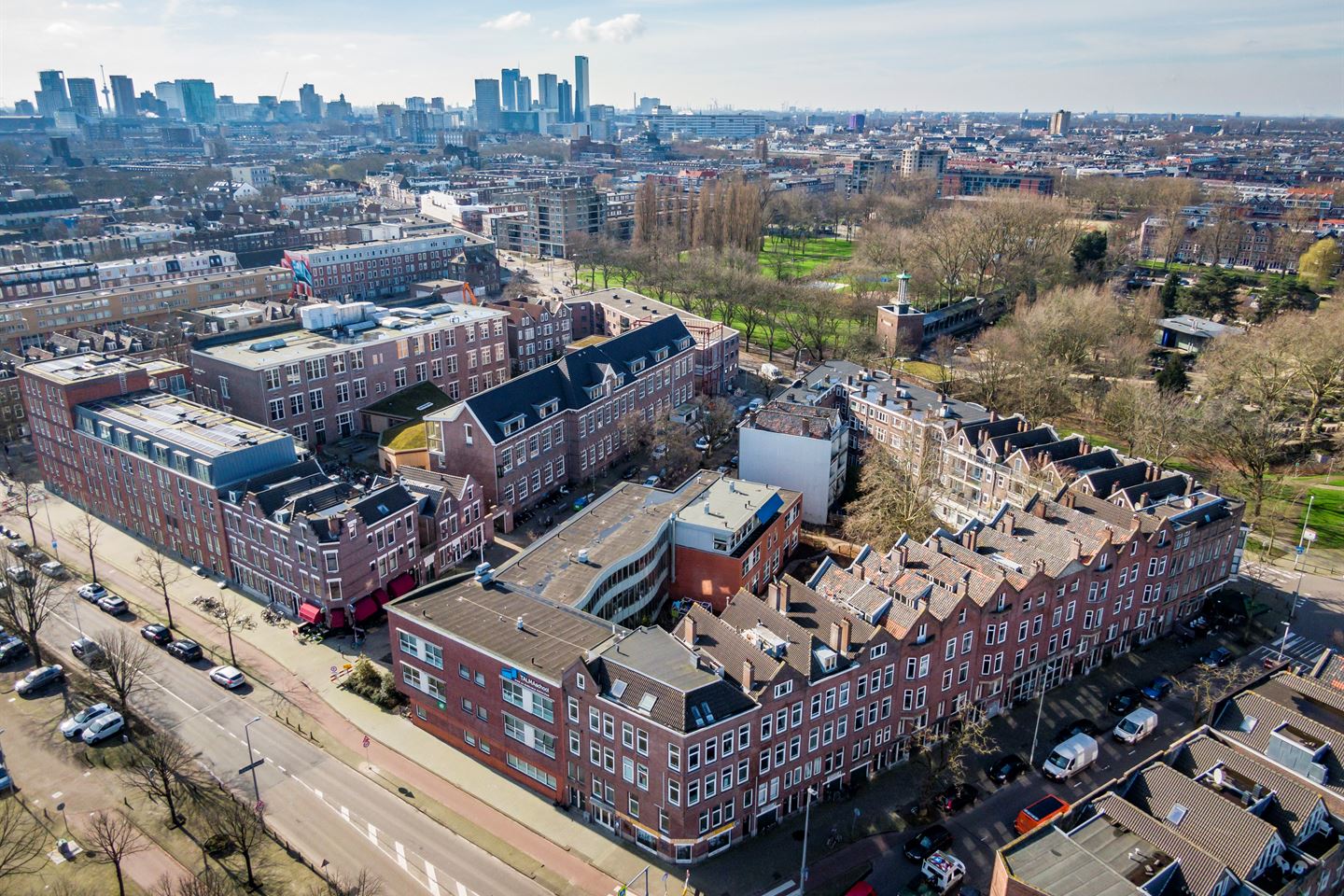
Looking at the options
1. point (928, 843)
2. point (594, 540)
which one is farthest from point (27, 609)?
point (928, 843)

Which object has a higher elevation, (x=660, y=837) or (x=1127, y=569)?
(x=1127, y=569)

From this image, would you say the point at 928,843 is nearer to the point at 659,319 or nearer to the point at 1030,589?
the point at 1030,589

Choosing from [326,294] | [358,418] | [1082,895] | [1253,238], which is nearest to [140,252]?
[326,294]

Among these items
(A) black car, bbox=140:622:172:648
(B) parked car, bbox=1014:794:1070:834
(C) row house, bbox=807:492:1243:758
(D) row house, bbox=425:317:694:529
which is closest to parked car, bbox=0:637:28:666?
(A) black car, bbox=140:622:172:648

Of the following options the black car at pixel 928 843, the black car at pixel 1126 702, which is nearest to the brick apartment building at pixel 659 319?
the black car at pixel 1126 702

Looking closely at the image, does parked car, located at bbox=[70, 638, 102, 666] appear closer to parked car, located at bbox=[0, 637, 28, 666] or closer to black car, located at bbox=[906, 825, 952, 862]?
parked car, located at bbox=[0, 637, 28, 666]

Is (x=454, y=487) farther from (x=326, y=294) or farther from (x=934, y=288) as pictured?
(x=934, y=288)
